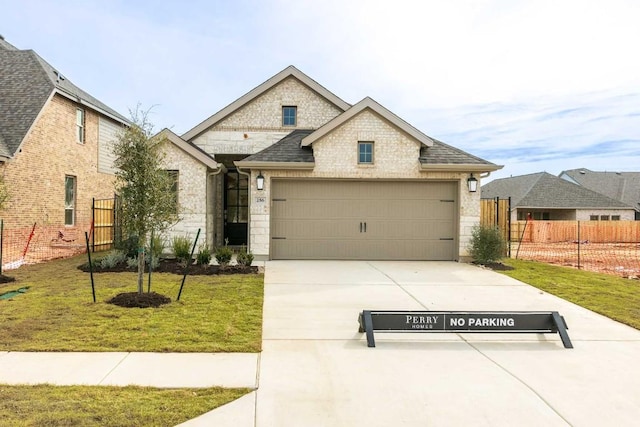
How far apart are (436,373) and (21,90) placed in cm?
1745

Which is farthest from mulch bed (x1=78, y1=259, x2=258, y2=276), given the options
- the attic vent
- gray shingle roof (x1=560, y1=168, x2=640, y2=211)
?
gray shingle roof (x1=560, y1=168, x2=640, y2=211)

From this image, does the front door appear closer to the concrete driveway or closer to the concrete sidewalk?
the concrete driveway

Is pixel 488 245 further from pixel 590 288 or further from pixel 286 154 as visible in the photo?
pixel 286 154

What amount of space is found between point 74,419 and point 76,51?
15.3 m

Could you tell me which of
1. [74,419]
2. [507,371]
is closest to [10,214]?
[74,419]

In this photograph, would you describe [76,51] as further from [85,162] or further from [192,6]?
[192,6]

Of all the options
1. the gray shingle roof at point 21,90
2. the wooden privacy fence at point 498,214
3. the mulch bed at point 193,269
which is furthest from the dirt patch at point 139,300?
the wooden privacy fence at point 498,214

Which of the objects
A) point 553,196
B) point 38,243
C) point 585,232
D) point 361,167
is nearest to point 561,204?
point 553,196

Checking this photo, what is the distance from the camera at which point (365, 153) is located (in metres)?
14.2

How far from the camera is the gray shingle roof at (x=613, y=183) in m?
42.7

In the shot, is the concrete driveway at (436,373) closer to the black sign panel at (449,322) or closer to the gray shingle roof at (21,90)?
the black sign panel at (449,322)

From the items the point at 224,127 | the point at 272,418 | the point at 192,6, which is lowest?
the point at 272,418

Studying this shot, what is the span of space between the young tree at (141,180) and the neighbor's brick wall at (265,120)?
8918 millimetres

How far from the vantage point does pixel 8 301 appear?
7.82 metres
